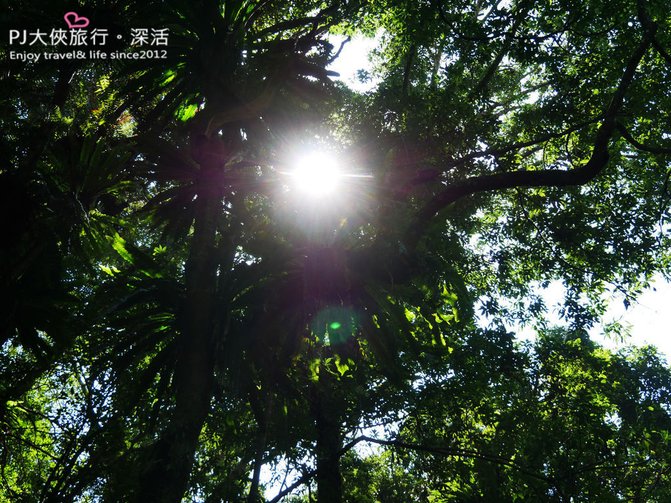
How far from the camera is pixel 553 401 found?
30.5ft

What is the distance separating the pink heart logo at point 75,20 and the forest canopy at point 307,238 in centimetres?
2

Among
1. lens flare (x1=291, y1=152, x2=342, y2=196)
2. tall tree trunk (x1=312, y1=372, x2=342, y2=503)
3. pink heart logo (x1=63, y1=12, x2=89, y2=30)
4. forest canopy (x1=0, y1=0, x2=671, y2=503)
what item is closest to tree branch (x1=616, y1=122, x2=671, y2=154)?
forest canopy (x1=0, y1=0, x2=671, y2=503)

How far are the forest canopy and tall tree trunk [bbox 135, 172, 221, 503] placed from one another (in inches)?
1.0

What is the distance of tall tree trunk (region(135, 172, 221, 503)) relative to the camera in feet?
14.1

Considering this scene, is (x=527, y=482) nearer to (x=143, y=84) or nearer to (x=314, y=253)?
(x=314, y=253)

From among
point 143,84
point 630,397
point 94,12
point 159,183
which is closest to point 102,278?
point 159,183

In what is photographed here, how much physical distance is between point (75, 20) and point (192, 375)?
4889 millimetres

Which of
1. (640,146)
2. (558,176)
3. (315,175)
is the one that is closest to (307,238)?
(315,175)

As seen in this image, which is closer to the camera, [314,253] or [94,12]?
[314,253]

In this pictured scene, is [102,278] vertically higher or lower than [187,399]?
higher

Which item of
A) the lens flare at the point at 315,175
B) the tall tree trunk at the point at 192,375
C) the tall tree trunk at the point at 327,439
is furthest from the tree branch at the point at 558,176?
the tall tree trunk at the point at 327,439

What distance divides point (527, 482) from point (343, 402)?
10.8ft

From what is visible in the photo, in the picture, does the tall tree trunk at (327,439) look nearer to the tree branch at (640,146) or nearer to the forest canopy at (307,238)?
the forest canopy at (307,238)

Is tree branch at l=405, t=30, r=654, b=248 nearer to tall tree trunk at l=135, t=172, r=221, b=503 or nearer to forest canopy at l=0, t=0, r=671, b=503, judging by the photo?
forest canopy at l=0, t=0, r=671, b=503
